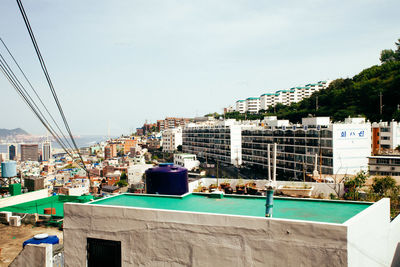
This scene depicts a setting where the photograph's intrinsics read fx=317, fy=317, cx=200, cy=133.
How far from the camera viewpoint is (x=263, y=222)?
561cm

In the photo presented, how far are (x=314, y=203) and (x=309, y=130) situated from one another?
147ft

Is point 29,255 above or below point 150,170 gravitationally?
below

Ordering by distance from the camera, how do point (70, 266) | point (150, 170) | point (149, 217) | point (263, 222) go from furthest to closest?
point (150, 170) → point (70, 266) → point (149, 217) → point (263, 222)

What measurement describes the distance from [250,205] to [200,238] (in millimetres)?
2001

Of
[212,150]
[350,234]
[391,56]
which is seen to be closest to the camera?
[350,234]

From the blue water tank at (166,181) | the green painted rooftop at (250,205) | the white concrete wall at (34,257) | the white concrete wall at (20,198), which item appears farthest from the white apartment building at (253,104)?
the white concrete wall at (34,257)

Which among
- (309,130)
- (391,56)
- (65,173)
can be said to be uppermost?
(391,56)

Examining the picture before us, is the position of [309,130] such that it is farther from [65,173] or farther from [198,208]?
[65,173]

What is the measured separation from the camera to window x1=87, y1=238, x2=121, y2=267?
6817mm

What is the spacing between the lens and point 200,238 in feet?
19.8

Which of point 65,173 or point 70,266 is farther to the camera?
point 65,173

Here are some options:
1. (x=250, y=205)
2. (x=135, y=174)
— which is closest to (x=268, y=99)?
(x=135, y=174)

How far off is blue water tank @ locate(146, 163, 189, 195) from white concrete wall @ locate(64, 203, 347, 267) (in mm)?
2865

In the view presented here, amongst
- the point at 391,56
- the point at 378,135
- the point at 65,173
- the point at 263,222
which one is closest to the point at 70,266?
the point at 263,222
